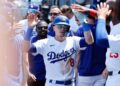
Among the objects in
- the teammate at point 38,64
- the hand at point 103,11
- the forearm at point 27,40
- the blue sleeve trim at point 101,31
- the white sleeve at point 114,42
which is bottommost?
the teammate at point 38,64

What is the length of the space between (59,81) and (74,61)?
0.36m

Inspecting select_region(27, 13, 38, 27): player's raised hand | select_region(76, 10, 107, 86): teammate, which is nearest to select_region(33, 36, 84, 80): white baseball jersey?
select_region(27, 13, 38, 27): player's raised hand

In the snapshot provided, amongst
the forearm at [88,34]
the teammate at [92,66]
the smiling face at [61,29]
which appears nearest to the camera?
the smiling face at [61,29]

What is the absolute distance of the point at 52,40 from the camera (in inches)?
174

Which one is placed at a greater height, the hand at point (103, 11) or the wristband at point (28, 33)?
the hand at point (103, 11)

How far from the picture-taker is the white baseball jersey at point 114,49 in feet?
10.8

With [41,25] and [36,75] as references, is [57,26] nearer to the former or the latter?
[41,25]

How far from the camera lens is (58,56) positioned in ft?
14.4

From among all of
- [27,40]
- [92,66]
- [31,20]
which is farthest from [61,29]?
[92,66]

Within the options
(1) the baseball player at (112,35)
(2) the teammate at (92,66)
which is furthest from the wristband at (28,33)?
(1) the baseball player at (112,35)

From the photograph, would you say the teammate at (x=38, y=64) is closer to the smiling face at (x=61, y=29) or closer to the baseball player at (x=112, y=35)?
the smiling face at (x=61, y=29)

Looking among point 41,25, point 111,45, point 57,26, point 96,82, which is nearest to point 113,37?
point 111,45

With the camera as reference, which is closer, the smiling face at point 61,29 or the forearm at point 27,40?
the smiling face at point 61,29

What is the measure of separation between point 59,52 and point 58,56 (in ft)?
0.18
